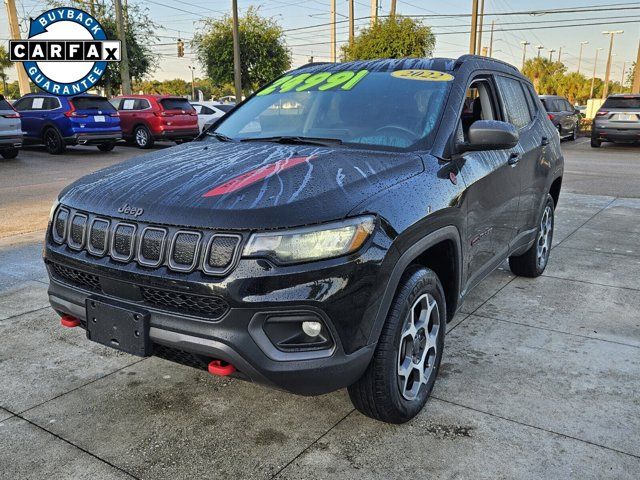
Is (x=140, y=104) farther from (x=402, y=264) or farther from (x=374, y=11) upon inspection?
(x=402, y=264)

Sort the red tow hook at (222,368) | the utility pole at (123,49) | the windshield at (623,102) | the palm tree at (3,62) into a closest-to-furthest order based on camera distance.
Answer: the red tow hook at (222,368) → the windshield at (623,102) → the utility pole at (123,49) → the palm tree at (3,62)

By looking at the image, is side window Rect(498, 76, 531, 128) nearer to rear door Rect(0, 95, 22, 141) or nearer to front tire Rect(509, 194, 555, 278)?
front tire Rect(509, 194, 555, 278)

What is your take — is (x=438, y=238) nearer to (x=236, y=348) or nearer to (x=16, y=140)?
(x=236, y=348)

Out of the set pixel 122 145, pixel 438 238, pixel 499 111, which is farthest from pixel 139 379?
pixel 122 145

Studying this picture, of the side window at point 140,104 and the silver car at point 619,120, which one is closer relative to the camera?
the side window at point 140,104

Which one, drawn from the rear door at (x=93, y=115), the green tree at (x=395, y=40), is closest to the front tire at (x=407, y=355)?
the rear door at (x=93, y=115)

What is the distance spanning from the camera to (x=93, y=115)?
648 inches

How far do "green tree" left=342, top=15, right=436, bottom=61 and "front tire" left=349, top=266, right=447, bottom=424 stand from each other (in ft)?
88.2

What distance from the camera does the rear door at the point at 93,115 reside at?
1631cm

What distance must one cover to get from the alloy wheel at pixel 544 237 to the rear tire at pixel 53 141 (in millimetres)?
14520

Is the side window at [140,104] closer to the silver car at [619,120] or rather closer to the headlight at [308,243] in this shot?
the silver car at [619,120]

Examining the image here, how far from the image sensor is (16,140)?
14.7 meters

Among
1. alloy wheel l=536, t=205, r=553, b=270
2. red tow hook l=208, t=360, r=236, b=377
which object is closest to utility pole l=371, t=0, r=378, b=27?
alloy wheel l=536, t=205, r=553, b=270

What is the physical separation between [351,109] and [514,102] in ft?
5.33
